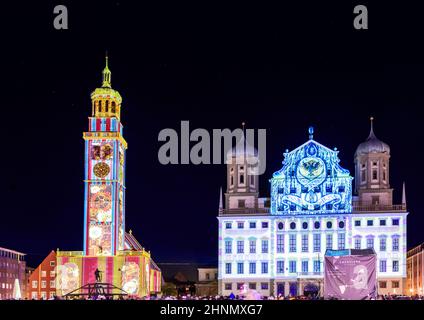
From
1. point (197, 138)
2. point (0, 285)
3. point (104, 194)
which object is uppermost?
point (197, 138)

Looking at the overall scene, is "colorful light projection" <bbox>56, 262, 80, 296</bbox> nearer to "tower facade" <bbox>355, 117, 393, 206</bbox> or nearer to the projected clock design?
the projected clock design

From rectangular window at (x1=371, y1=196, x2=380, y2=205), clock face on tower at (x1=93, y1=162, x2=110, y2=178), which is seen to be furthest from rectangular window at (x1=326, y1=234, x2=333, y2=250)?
clock face on tower at (x1=93, y1=162, x2=110, y2=178)

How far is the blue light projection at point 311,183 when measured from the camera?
3890 inches

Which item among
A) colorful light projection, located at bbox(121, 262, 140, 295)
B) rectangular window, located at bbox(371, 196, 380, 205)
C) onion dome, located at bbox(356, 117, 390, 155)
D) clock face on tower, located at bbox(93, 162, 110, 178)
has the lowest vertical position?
colorful light projection, located at bbox(121, 262, 140, 295)

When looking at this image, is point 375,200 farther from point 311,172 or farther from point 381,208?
point 311,172

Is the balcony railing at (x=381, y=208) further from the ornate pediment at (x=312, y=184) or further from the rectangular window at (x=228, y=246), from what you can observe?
the rectangular window at (x=228, y=246)

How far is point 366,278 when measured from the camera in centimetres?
6247

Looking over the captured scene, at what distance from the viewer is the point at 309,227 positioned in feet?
325

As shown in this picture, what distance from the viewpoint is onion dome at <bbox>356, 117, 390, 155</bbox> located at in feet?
332
